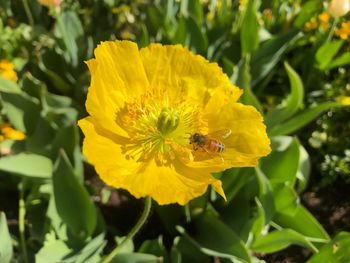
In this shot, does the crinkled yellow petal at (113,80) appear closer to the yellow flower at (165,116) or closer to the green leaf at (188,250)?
the yellow flower at (165,116)

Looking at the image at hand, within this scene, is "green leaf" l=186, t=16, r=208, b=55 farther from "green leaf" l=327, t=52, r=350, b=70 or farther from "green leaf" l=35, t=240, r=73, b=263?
"green leaf" l=35, t=240, r=73, b=263

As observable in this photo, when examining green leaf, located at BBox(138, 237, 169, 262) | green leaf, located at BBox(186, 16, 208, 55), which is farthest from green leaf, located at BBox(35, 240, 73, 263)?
green leaf, located at BBox(186, 16, 208, 55)

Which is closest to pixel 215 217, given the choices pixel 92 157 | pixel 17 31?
pixel 92 157

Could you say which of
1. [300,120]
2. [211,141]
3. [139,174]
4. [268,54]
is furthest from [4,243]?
[268,54]

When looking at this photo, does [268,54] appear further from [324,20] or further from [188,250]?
[188,250]

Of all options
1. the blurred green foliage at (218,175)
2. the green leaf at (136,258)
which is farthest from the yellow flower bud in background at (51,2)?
the green leaf at (136,258)

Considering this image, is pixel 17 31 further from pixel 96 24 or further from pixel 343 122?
pixel 343 122
